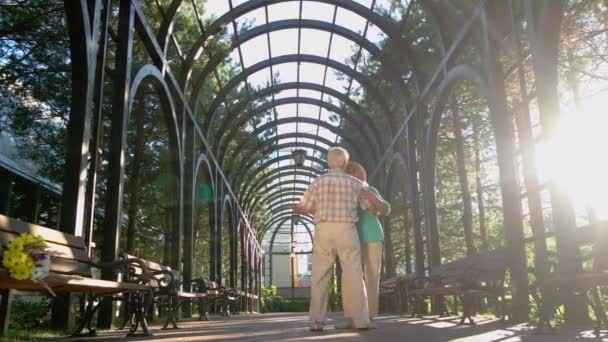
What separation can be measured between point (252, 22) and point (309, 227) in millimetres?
36123

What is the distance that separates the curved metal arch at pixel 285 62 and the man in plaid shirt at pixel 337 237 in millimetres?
10267

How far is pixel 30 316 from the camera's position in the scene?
297 inches

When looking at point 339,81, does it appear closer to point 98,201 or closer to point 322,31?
point 322,31

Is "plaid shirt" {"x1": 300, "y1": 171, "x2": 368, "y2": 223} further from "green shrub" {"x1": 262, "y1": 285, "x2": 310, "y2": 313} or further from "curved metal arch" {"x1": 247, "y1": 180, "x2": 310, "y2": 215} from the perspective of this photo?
"green shrub" {"x1": 262, "y1": 285, "x2": 310, "y2": 313}

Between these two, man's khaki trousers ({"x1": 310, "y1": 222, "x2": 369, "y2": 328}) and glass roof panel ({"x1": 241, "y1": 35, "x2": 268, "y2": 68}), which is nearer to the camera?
man's khaki trousers ({"x1": 310, "y1": 222, "x2": 369, "y2": 328})

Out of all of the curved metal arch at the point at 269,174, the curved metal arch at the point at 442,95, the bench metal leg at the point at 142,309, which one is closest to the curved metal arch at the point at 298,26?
the curved metal arch at the point at 442,95

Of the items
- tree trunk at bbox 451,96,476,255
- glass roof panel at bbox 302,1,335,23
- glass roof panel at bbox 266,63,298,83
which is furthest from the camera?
glass roof panel at bbox 266,63,298,83

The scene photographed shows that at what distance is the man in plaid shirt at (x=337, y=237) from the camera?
15.0 feet

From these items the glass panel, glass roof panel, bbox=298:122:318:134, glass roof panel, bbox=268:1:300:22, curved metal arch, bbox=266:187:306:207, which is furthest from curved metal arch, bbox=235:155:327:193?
glass roof panel, bbox=268:1:300:22

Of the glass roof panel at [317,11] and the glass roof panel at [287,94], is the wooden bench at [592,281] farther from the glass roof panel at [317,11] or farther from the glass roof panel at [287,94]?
the glass roof panel at [287,94]

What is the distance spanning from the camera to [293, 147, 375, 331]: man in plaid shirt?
180 inches

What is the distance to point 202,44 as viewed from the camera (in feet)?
39.4

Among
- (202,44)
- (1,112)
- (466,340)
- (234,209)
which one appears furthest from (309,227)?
(466,340)

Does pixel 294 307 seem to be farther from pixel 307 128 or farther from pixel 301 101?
pixel 301 101
